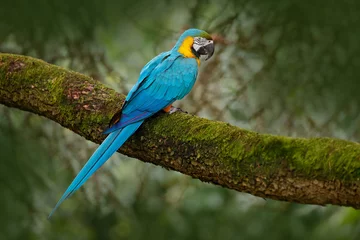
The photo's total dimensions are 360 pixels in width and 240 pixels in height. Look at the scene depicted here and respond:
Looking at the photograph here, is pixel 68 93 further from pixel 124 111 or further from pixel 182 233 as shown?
pixel 182 233

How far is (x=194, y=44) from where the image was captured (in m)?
2.64

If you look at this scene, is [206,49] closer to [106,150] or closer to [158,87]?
[158,87]

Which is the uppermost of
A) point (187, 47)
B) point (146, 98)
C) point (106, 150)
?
point (187, 47)

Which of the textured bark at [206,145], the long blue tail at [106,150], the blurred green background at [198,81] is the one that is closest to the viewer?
the textured bark at [206,145]

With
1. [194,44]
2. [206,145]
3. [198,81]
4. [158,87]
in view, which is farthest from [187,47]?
[206,145]

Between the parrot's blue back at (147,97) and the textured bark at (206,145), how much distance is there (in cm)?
5

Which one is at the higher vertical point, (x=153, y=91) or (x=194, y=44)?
(x=194, y=44)

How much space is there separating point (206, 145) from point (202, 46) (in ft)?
3.12

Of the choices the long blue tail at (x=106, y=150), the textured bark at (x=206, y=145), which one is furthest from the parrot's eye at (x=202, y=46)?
the long blue tail at (x=106, y=150)

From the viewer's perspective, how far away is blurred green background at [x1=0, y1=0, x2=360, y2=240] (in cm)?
323

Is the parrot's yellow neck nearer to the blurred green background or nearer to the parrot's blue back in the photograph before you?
the parrot's blue back

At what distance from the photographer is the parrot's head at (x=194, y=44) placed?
2617 mm

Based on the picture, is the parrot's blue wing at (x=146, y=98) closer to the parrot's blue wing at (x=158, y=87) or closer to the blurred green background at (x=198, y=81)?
the parrot's blue wing at (x=158, y=87)

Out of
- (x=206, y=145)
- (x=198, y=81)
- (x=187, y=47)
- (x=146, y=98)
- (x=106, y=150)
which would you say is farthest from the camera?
(x=198, y=81)
